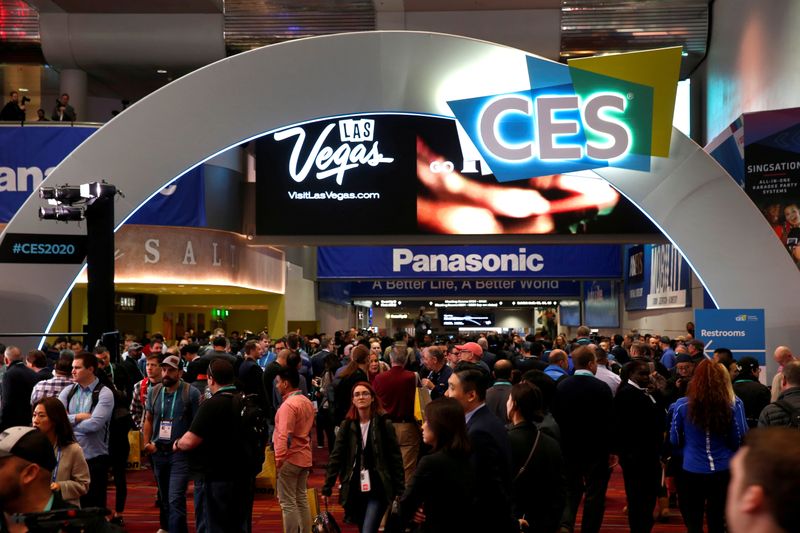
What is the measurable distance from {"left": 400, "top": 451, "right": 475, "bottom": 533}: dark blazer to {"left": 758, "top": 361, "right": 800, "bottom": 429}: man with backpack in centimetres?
246

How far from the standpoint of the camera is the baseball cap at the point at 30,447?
10.2 feet

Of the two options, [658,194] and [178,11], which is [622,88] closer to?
[658,194]

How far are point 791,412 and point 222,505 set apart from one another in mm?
3663

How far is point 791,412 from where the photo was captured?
19.4 feet

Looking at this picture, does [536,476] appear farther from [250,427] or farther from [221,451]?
[221,451]

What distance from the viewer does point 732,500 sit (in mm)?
1852

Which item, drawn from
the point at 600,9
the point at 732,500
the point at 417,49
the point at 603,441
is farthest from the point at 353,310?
the point at 732,500

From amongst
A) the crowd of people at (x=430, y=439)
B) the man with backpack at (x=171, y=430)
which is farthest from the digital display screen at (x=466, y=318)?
the man with backpack at (x=171, y=430)

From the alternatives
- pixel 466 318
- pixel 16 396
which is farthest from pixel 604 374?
pixel 466 318

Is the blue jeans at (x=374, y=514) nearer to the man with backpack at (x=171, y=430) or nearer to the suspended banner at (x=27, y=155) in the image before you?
the man with backpack at (x=171, y=430)

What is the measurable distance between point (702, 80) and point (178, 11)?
1083 cm

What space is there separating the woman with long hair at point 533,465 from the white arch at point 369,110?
23.0ft

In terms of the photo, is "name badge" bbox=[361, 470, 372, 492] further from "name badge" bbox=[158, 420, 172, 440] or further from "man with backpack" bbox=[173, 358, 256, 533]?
"name badge" bbox=[158, 420, 172, 440]

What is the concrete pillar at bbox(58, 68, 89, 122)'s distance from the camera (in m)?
20.9
